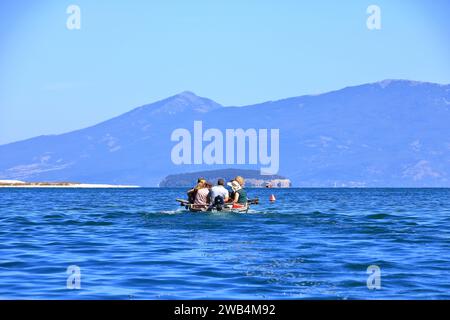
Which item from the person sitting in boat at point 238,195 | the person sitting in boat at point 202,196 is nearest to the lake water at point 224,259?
the person sitting in boat at point 202,196

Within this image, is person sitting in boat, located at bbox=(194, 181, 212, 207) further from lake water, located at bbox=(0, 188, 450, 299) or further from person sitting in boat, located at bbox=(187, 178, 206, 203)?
lake water, located at bbox=(0, 188, 450, 299)

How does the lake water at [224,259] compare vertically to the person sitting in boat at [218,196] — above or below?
below

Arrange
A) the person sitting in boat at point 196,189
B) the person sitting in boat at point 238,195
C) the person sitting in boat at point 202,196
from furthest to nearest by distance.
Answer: the person sitting in boat at point 238,195 < the person sitting in boat at point 196,189 < the person sitting in boat at point 202,196

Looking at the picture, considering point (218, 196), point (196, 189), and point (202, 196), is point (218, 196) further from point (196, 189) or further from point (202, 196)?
point (196, 189)

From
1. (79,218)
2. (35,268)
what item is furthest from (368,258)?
(79,218)

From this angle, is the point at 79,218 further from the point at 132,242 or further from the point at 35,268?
the point at 35,268

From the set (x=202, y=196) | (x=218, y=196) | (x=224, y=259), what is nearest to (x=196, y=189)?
(x=202, y=196)

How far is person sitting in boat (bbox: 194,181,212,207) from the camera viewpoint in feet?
162

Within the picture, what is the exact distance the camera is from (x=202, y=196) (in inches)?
1948

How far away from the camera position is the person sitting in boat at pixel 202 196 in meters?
49.4

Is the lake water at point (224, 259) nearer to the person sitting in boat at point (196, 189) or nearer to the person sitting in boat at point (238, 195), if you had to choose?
the person sitting in boat at point (196, 189)

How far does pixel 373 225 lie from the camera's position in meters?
46.3

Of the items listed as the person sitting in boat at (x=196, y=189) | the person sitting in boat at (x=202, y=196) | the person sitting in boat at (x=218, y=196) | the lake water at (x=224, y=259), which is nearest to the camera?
the lake water at (x=224, y=259)
